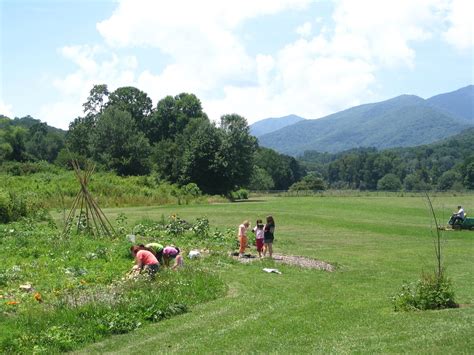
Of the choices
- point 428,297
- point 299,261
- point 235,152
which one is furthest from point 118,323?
point 235,152

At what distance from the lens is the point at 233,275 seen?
56.1ft

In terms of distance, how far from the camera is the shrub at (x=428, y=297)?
11.4 metres

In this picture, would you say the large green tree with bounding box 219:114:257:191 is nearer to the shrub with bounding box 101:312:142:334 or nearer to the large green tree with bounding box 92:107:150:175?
the large green tree with bounding box 92:107:150:175

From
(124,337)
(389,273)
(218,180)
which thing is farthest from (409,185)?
(124,337)

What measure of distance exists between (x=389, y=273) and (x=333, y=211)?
104 ft

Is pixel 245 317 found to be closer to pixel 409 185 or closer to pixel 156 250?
pixel 156 250

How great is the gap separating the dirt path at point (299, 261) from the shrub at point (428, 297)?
288 inches

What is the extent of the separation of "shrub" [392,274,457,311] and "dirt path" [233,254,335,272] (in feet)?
24.0

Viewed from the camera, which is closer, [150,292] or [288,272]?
[150,292]

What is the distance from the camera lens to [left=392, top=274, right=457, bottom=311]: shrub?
1142 centimetres

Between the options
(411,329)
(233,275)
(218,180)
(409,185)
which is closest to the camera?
(411,329)

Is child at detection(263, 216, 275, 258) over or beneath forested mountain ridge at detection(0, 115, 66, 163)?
beneath

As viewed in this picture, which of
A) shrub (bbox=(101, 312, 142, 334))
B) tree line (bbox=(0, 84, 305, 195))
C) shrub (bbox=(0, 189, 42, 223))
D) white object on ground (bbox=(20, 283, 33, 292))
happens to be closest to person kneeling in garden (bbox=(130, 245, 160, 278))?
white object on ground (bbox=(20, 283, 33, 292))

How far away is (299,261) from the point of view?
66.5 ft
